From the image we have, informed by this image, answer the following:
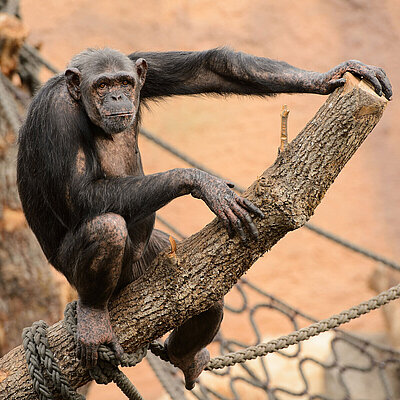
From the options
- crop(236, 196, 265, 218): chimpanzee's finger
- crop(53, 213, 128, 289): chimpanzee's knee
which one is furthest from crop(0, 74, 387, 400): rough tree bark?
crop(53, 213, 128, 289): chimpanzee's knee

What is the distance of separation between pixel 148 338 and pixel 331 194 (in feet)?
27.3

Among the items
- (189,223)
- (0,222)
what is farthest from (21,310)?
(189,223)

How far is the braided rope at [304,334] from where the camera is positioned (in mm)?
3219

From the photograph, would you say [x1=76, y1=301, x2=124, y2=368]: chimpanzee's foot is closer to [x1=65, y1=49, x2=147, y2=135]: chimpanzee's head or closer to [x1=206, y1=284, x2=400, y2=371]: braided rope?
[x1=206, y1=284, x2=400, y2=371]: braided rope

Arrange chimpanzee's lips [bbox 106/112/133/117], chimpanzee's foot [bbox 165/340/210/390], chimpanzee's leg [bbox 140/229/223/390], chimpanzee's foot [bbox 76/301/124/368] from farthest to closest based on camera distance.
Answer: chimpanzee's foot [bbox 165/340/210/390] → chimpanzee's leg [bbox 140/229/223/390] → chimpanzee's lips [bbox 106/112/133/117] → chimpanzee's foot [bbox 76/301/124/368]

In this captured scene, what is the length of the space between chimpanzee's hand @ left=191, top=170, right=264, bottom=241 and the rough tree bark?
0.04 metres

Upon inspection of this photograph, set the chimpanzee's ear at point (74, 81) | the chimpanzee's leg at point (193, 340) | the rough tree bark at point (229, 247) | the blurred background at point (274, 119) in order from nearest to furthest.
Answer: the rough tree bark at point (229, 247) < the chimpanzee's ear at point (74, 81) < the chimpanzee's leg at point (193, 340) < the blurred background at point (274, 119)

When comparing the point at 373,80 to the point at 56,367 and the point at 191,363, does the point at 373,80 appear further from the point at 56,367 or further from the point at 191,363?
the point at 56,367

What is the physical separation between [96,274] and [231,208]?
650mm

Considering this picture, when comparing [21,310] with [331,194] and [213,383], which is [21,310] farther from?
[331,194]

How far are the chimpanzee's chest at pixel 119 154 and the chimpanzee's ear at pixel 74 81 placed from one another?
237mm

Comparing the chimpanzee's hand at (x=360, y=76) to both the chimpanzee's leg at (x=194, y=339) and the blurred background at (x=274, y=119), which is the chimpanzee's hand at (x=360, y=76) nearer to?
the chimpanzee's leg at (x=194, y=339)

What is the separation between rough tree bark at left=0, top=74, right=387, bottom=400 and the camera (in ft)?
8.50

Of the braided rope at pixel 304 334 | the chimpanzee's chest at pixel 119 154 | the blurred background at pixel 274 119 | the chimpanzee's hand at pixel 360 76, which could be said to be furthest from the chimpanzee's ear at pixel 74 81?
the blurred background at pixel 274 119
